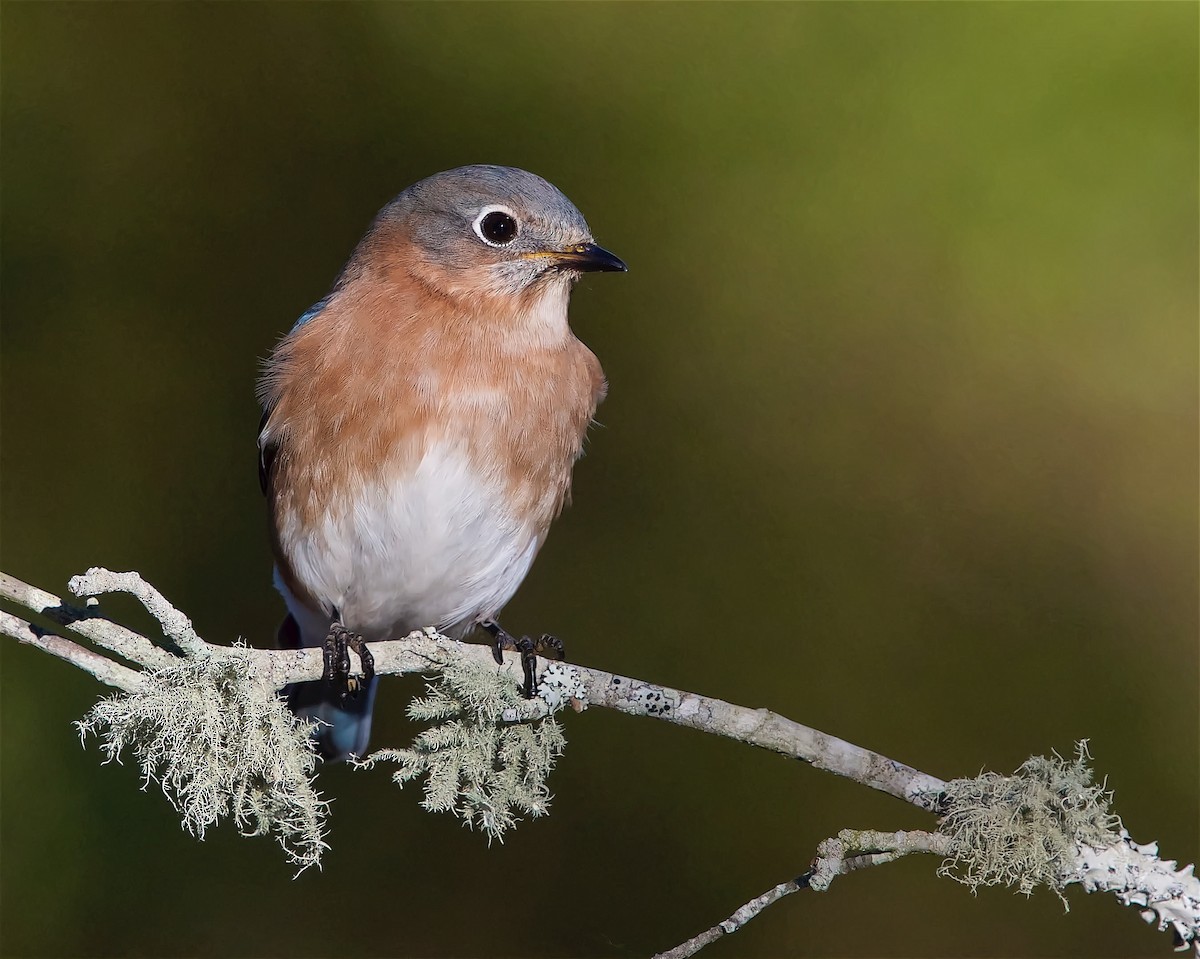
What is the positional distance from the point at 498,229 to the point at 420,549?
1013 millimetres

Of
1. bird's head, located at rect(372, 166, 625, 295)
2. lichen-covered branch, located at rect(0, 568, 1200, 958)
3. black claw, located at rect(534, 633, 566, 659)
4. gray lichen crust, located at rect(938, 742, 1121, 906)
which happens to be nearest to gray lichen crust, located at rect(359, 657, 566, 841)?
lichen-covered branch, located at rect(0, 568, 1200, 958)

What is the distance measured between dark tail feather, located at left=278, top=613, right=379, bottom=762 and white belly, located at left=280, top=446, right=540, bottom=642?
37 cm

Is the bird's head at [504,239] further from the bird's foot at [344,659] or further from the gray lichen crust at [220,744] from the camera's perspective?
the gray lichen crust at [220,744]

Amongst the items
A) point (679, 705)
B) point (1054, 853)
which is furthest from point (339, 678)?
point (1054, 853)

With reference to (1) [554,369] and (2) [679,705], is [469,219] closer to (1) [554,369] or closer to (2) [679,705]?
(1) [554,369]

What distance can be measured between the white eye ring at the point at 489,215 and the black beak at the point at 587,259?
16 cm

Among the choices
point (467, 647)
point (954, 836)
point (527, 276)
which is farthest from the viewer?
point (527, 276)

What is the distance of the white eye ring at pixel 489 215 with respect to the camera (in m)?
3.59

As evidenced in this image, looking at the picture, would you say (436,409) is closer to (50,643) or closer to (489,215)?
(489,215)

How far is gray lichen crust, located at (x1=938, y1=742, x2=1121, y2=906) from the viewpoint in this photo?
8.18 ft

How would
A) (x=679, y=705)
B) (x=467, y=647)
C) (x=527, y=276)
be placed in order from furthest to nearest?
(x=527, y=276)
(x=467, y=647)
(x=679, y=705)

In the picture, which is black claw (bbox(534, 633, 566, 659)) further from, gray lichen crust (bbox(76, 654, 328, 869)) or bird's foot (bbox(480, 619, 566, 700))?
gray lichen crust (bbox(76, 654, 328, 869))

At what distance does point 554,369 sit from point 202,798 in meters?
1.57

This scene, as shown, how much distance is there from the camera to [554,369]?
352 cm
